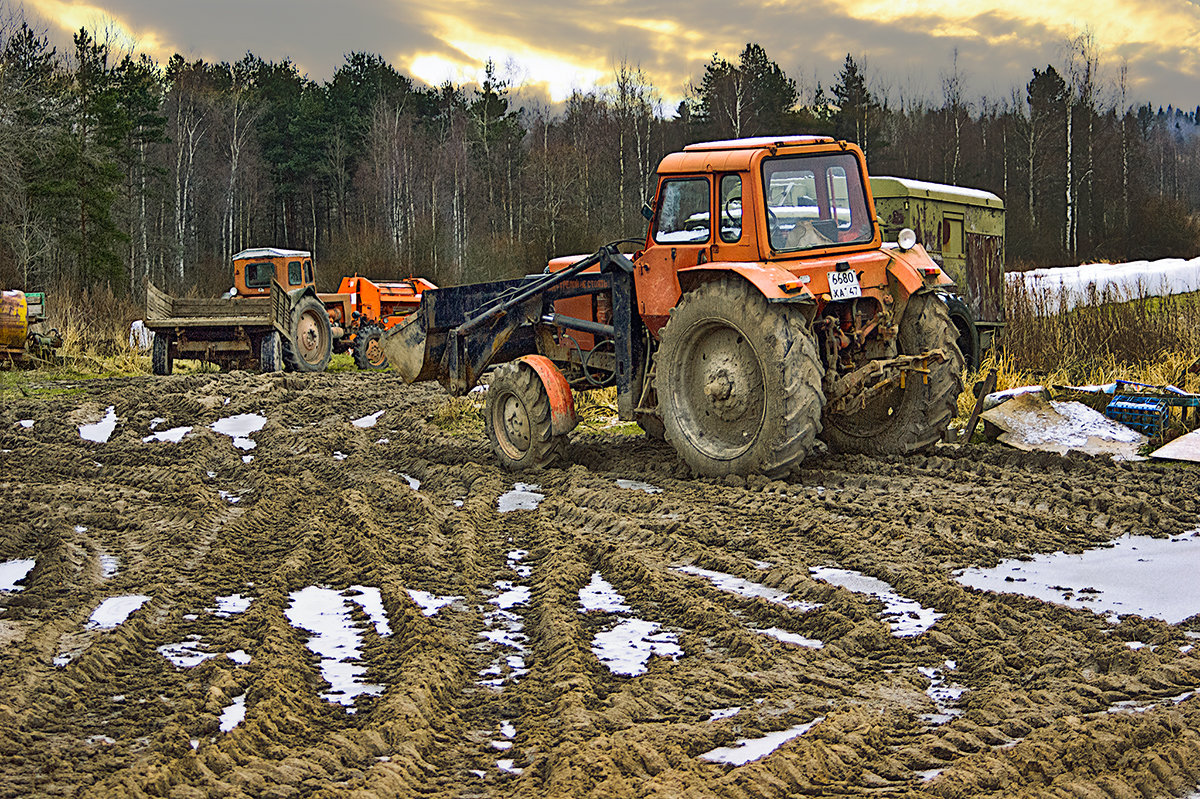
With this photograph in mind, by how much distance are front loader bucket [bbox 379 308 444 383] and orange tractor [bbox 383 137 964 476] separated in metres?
1.15

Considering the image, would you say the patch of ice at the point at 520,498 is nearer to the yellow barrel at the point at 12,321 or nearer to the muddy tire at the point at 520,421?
the muddy tire at the point at 520,421

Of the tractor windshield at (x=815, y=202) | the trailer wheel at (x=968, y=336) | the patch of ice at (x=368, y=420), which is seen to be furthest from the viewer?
the patch of ice at (x=368, y=420)

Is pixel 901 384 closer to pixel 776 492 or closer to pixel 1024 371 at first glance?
pixel 776 492

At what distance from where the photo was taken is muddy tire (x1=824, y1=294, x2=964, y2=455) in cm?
909

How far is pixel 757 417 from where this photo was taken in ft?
28.2

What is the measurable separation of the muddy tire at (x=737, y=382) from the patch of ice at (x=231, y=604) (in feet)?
12.3

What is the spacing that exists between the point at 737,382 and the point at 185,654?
4.67 m

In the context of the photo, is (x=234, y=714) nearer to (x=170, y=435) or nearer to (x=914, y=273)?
(x=914, y=273)

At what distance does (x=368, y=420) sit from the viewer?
1389cm

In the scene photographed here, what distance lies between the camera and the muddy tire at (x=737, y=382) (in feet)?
26.8

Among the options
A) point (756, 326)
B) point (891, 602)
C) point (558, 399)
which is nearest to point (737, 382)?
point (756, 326)

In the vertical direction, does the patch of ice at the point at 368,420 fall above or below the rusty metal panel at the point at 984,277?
below

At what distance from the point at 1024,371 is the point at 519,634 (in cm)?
895

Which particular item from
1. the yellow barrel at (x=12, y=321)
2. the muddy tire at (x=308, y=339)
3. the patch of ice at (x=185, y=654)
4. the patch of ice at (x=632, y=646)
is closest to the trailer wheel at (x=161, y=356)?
the muddy tire at (x=308, y=339)
